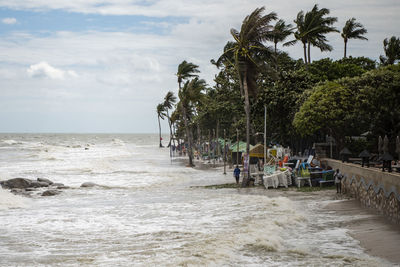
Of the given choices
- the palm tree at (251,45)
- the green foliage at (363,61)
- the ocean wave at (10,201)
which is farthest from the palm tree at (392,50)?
the ocean wave at (10,201)

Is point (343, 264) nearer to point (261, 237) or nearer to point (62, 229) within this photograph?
point (261, 237)

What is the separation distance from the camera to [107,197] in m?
25.4

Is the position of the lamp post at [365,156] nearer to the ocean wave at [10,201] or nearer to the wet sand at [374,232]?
the wet sand at [374,232]

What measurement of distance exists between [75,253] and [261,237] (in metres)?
5.49

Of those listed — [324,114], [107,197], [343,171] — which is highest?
[324,114]

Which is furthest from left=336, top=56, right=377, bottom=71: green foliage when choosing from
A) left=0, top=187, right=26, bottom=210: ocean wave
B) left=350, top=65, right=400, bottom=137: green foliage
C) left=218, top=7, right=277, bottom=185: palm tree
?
left=0, top=187, right=26, bottom=210: ocean wave

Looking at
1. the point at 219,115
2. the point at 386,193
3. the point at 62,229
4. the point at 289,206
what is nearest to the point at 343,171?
the point at 289,206

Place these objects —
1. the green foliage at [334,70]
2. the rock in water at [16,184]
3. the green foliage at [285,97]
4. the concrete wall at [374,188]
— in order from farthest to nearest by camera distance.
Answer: the green foliage at [334,70]
the green foliage at [285,97]
the rock in water at [16,184]
the concrete wall at [374,188]

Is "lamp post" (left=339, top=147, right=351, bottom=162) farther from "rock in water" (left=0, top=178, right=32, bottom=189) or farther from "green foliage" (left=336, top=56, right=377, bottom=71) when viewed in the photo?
"green foliage" (left=336, top=56, right=377, bottom=71)

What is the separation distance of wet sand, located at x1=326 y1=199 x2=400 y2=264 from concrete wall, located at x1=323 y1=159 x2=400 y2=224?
36 centimetres

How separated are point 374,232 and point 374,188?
12.5 ft

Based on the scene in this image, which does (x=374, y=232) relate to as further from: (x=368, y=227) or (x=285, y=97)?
(x=285, y=97)

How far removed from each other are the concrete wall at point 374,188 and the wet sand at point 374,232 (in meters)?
0.36

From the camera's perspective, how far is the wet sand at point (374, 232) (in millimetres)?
12156
